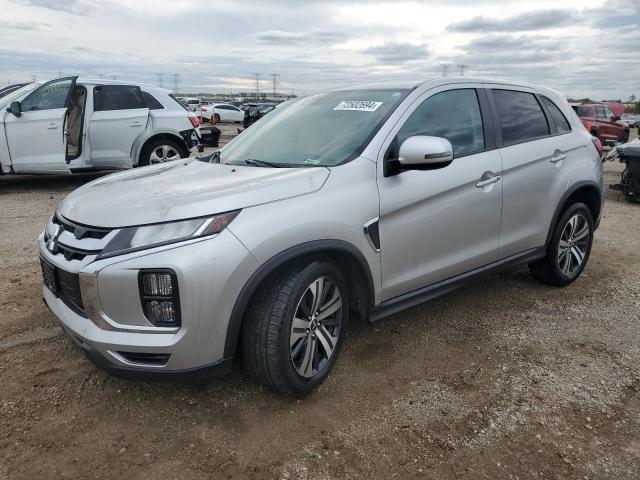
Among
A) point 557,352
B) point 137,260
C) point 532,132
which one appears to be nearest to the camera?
point 137,260

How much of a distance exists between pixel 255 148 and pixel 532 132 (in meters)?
2.16

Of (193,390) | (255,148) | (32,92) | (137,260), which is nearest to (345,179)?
(255,148)

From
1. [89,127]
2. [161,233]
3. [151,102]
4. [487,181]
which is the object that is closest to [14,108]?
[89,127]

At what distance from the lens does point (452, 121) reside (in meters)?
3.60

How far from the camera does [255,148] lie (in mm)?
3629

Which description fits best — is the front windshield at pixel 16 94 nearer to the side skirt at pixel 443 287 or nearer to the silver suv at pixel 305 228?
the silver suv at pixel 305 228

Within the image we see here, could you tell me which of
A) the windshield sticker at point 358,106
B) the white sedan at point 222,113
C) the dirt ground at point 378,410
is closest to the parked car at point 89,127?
the dirt ground at point 378,410

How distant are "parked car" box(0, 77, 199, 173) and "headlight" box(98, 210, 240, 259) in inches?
271

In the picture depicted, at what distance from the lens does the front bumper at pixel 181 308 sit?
7.76 ft

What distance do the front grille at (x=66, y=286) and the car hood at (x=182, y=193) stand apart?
271 mm

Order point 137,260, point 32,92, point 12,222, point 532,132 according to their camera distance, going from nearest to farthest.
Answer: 1. point 137,260
2. point 532,132
3. point 12,222
4. point 32,92

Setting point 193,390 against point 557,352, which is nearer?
point 193,390

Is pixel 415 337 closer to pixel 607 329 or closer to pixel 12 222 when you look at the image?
pixel 607 329

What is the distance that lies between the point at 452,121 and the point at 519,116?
33.0 inches
